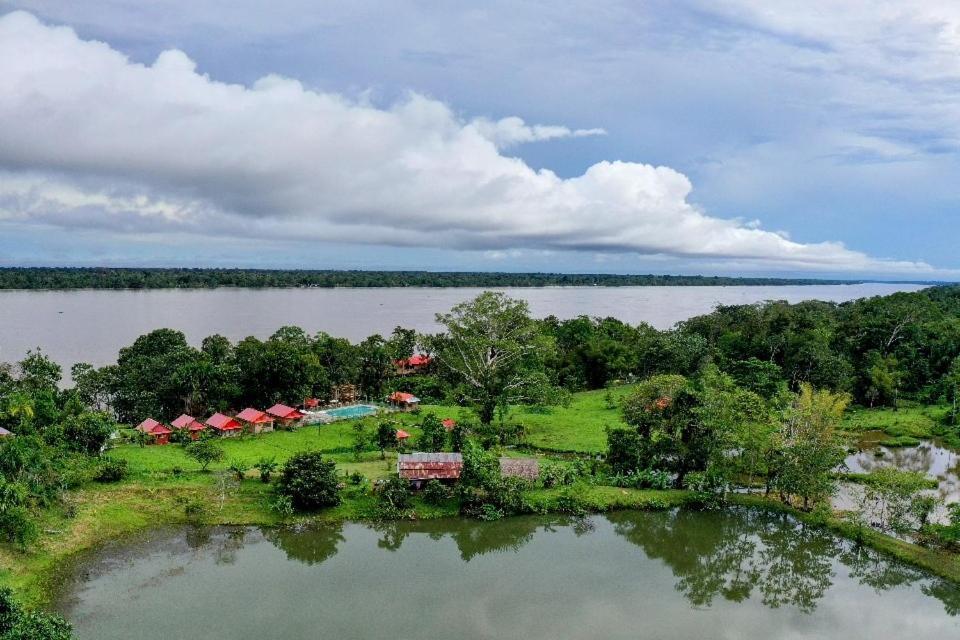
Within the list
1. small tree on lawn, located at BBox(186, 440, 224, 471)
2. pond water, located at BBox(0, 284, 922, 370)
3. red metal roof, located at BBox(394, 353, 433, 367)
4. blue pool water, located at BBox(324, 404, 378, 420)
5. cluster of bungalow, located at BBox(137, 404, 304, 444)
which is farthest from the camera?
pond water, located at BBox(0, 284, 922, 370)

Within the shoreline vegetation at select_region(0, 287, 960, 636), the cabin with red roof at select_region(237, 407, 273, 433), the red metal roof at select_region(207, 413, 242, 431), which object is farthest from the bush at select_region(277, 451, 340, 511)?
the cabin with red roof at select_region(237, 407, 273, 433)

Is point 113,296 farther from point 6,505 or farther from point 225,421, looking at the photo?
point 6,505

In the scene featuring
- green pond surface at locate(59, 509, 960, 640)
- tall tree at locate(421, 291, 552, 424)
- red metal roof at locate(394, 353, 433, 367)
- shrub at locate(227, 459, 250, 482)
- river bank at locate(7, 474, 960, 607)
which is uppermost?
tall tree at locate(421, 291, 552, 424)

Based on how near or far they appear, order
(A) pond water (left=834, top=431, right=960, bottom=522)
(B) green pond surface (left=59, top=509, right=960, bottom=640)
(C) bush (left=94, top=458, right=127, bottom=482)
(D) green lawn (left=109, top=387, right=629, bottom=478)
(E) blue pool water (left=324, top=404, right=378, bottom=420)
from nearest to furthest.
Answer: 1. (B) green pond surface (left=59, top=509, right=960, bottom=640)
2. (C) bush (left=94, top=458, right=127, bottom=482)
3. (A) pond water (left=834, top=431, right=960, bottom=522)
4. (D) green lawn (left=109, top=387, right=629, bottom=478)
5. (E) blue pool water (left=324, top=404, right=378, bottom=420)

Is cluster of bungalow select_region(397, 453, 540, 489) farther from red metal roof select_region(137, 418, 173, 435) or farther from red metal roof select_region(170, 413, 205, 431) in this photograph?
red metal roof select_region(137, 418, 173, 435)

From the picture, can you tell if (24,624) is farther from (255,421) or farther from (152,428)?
(255,421)

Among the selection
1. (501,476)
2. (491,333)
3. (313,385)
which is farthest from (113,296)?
(501,476)

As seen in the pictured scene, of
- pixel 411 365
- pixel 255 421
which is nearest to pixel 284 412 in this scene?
pixel 255 421
